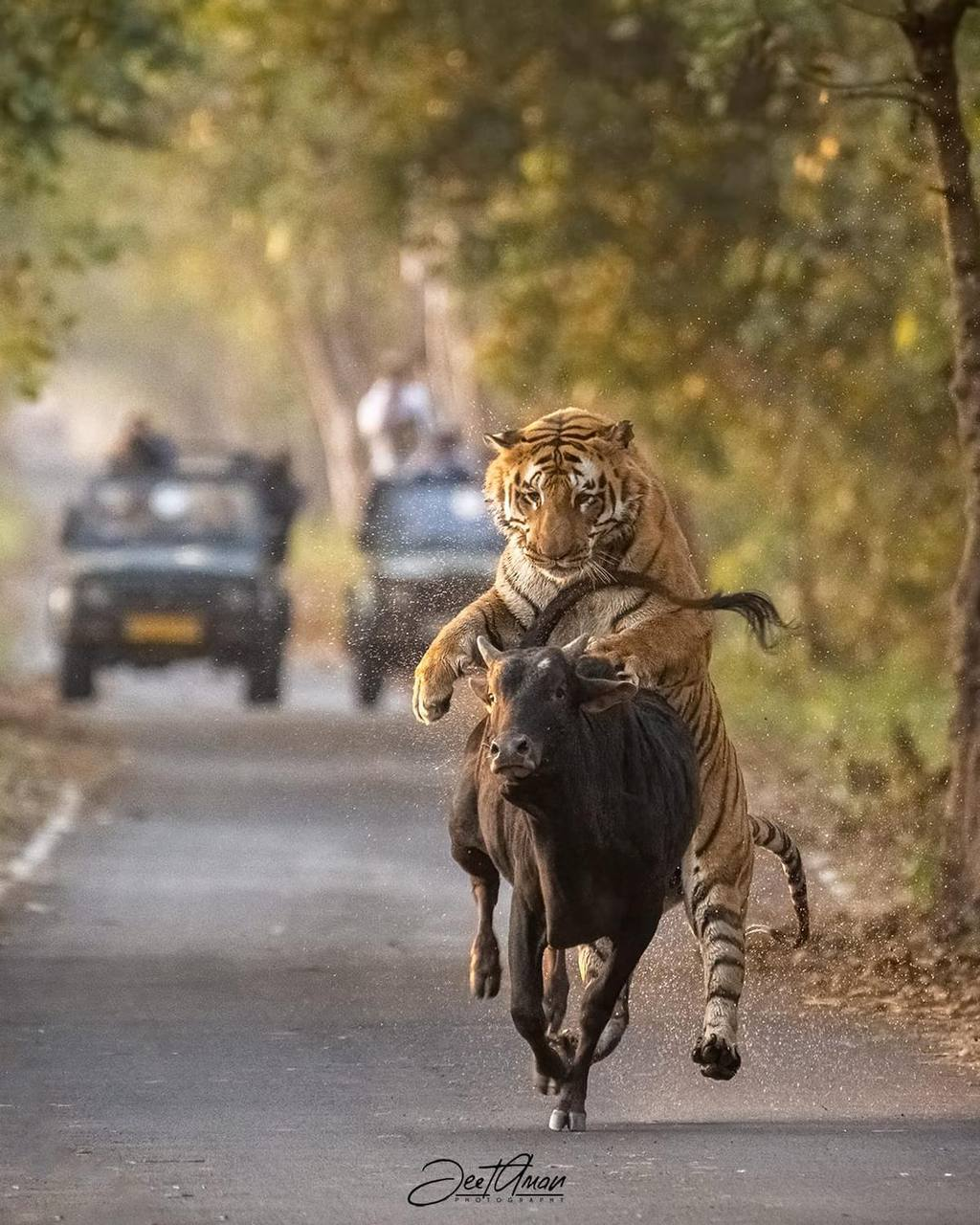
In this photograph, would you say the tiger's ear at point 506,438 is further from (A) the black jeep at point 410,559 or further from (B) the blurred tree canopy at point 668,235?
(A) the black jeep at point 410,559

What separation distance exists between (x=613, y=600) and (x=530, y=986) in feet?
3.87

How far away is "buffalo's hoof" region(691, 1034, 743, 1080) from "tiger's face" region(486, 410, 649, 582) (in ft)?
4.55


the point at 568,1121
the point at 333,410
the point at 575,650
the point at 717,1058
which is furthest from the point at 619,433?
the point at 333,410

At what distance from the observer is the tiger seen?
9.93 metres

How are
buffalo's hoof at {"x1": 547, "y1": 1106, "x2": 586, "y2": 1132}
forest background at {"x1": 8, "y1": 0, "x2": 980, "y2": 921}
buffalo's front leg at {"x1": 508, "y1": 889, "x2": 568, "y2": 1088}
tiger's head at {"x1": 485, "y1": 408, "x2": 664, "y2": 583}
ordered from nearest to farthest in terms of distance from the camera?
buffalo's front leg at {"x1": 508, "y1": 889, "x2": 568, "y2": 1088} < buffalo's hoof at {"x1": 547, "y1": 1106, "x2": 586, "y2": 1132} < tiger's head at {"x1": 485, "y1": 408, "x2": 664, "y2": 583} < forest background at {"x1": 8, "y1": 0, "x2": 980, "y2": 921}

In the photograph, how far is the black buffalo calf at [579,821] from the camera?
30.6 ft

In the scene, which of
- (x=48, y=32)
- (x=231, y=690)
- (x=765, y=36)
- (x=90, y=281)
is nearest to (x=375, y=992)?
(x=765, y=36)

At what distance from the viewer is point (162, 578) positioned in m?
31.3

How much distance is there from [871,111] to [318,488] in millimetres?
61755

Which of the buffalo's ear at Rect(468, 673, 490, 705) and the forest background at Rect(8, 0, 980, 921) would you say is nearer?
the buffalo's ear at Rect(468, 673, 490, 705)

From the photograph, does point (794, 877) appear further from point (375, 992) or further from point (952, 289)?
point (952, 289)

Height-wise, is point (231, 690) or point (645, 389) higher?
point (645, 389)

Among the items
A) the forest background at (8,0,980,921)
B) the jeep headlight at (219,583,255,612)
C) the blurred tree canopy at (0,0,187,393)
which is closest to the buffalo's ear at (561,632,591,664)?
the forest background at (8,0,980,921)

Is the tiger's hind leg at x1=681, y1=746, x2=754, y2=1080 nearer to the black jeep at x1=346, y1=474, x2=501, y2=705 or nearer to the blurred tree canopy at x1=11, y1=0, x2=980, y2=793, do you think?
the blurred tree canopy at x1=11, y1=0, x2=980, y2=793
